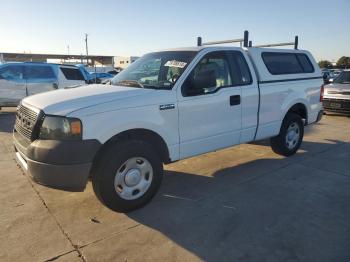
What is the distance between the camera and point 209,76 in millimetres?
4219

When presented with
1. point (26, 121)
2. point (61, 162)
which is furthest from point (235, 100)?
point (26, 121)

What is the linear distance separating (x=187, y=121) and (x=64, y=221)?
1.85 m

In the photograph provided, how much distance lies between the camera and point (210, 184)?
4.67 metres

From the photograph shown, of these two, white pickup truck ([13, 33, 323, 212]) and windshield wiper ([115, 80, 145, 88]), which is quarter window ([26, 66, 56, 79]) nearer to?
white pickup truck ([13, 33, 323, 212])

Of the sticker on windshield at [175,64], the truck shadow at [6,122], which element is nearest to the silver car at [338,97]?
the sticker on windshield at [175,64]

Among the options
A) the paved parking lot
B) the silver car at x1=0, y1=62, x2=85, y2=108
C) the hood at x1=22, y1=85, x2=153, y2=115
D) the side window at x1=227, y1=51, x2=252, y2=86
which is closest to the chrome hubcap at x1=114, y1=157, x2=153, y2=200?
the paved parking lot

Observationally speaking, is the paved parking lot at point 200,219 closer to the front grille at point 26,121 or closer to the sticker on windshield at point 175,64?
the front grille at point 26,121

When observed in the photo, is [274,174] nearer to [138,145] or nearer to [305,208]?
[305,208]

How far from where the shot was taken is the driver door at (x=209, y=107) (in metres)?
4.15

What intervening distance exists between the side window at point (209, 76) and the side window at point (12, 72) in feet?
29.3

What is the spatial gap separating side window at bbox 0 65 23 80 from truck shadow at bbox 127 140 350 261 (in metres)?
8.43

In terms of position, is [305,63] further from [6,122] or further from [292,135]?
[6,122]

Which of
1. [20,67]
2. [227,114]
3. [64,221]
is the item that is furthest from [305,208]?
[20,67]

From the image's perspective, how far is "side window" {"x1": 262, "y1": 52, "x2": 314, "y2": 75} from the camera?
546 cm
